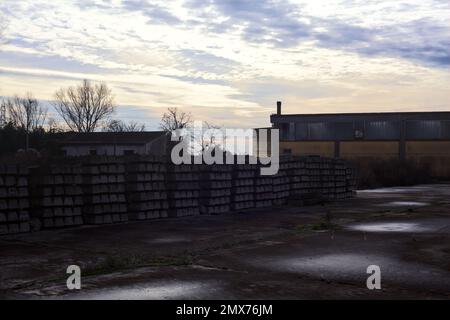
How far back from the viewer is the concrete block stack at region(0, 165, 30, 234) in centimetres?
1381

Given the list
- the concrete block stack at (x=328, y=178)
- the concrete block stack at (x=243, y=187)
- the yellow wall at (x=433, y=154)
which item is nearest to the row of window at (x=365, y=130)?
the yellow wall at (x=433, y=154)

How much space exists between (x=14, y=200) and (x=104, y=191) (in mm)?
2776

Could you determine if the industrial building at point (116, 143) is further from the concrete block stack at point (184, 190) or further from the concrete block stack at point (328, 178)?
the concrete block stack at point (184, 190)

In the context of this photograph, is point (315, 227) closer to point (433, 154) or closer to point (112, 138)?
point (112, 138)

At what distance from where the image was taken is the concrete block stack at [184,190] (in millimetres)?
18203

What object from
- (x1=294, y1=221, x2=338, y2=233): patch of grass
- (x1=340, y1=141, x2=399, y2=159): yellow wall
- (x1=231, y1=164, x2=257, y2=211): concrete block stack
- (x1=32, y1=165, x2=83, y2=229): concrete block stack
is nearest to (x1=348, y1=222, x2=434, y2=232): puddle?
(x1=294, y1=221, x2=338, y2=233): patch of grass

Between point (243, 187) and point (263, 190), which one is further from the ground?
point (243, 187)

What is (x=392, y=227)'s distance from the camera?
16.0 metres

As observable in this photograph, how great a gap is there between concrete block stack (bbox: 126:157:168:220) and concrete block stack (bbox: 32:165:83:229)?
1.77 meters

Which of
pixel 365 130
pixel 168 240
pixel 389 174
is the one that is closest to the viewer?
pixel 168 240

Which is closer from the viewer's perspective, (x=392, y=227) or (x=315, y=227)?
(x=315, y=227)

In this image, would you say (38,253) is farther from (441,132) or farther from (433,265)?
(441,132)

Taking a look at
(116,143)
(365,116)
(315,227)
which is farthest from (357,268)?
(365,116)
